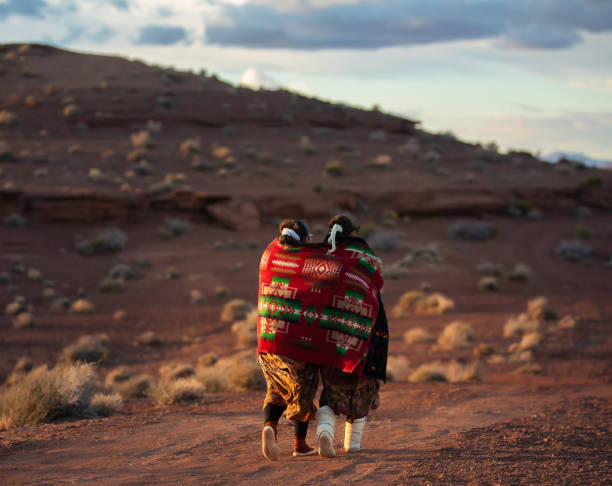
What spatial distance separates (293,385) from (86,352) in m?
10.6

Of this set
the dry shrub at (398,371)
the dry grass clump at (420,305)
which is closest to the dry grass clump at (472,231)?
the dry grass clump at (420,305)

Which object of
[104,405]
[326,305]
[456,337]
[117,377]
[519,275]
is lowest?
[117,377]

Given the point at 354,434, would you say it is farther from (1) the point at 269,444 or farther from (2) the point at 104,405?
(2) the point at 104,405

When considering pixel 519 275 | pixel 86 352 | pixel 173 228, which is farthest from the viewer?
pixel 173 228

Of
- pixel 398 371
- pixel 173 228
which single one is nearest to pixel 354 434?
pixel 398 371

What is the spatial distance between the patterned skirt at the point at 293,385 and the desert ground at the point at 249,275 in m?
0.45

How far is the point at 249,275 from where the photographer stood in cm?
2434

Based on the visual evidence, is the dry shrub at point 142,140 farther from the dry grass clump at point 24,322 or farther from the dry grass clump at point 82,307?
the dry grass clump at point 24,322

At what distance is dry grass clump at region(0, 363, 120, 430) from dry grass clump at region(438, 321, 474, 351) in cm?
860

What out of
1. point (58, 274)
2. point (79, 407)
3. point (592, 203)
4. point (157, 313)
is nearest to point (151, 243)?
point (58, 274)

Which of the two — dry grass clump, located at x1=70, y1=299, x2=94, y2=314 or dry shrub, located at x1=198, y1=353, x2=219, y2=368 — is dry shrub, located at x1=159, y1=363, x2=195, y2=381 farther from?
dry grass clump, located at x1=70, y1=299, x2=94, y2=314

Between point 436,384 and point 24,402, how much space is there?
644cm

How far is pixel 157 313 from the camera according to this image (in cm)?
1988

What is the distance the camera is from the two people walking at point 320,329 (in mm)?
5664
